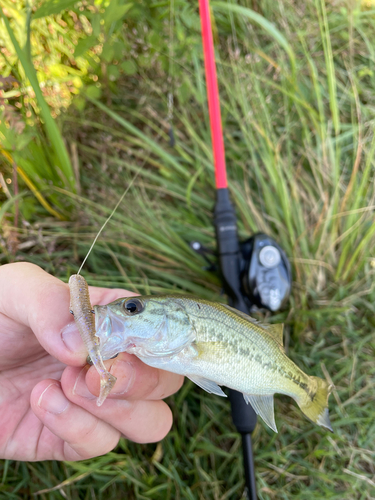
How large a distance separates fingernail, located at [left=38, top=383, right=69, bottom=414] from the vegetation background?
93 cm

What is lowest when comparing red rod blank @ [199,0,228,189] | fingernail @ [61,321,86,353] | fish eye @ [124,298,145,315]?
fingernail @ [61,321,86,353]

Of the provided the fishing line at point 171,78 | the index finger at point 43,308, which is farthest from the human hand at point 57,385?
the fishing line at point 171,78

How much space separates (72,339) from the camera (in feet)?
5.07

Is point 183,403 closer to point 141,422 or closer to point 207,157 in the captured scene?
point 141,422

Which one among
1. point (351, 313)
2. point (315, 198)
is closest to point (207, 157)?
point (315, 198)

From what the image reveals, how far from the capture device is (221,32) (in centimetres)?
350

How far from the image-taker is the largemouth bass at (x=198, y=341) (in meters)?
1.50

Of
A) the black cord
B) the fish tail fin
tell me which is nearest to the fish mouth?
the black cord

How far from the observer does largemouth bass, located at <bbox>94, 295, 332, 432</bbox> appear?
150 cm

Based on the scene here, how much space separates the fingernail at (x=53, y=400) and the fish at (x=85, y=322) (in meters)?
0.48

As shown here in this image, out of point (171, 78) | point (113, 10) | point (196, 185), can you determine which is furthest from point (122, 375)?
point (171, 78)

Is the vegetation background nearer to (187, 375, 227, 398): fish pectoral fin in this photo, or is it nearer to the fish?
(187, 375, 227, 398): fish pectoral fin

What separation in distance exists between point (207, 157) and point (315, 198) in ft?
3.58

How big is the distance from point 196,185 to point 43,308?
2.00 meters
